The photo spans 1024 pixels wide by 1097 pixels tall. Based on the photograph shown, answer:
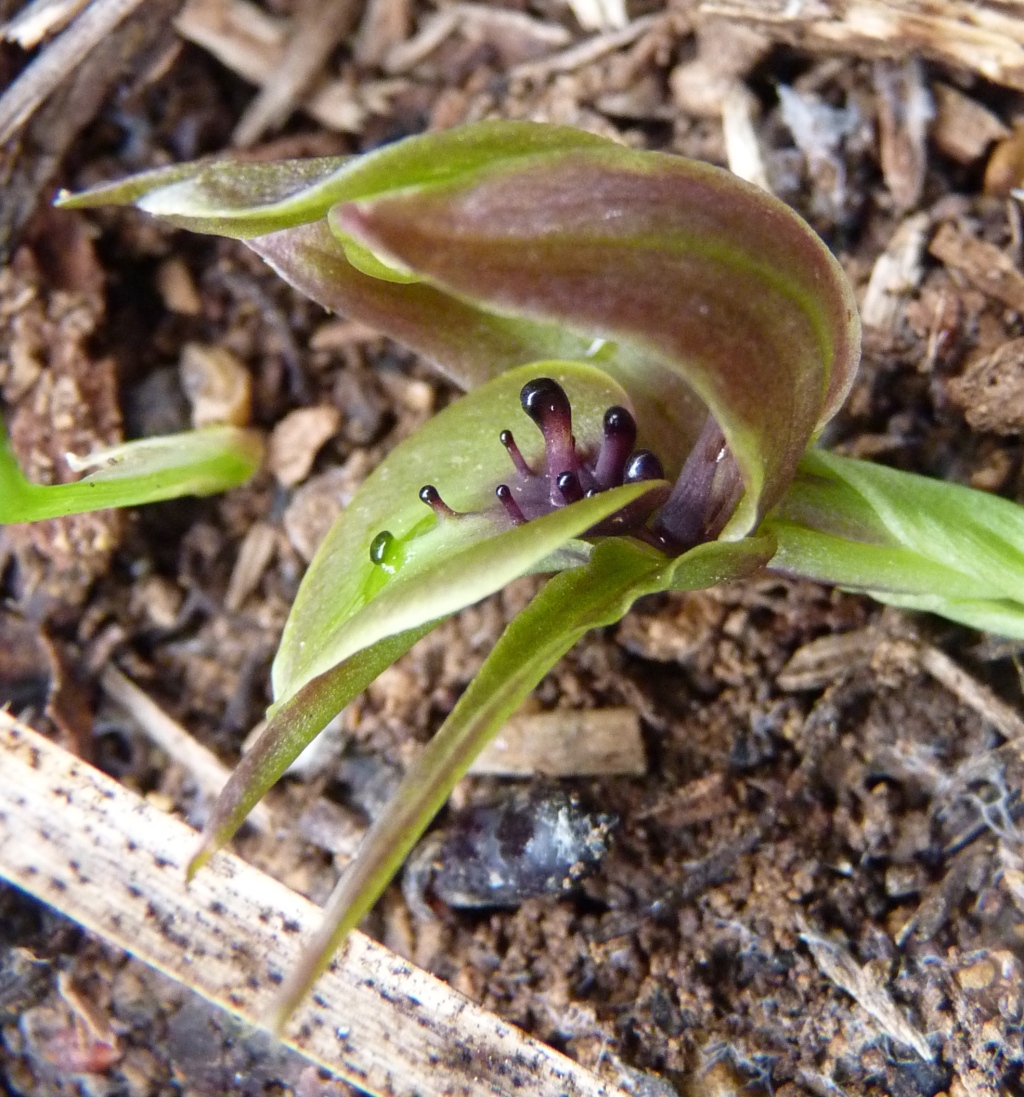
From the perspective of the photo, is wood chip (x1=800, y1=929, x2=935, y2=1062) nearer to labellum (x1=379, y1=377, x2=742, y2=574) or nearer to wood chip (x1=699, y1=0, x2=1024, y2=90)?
labellum (x1=379, y1=377, x2=742, y2=574)

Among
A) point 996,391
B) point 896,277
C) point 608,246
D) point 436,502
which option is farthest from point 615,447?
point 896,277

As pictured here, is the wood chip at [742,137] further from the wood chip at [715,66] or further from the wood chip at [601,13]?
the wood chip at [601,13]

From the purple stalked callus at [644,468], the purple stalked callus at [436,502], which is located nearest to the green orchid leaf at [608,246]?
the purple stalked callus at [644,468]

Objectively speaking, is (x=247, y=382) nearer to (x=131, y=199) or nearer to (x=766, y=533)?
(x=131, y=199)

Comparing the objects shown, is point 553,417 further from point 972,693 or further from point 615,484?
point 972,693

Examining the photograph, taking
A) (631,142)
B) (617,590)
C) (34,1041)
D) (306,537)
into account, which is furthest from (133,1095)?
(631,142)

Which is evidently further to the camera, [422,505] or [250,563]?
[250,563]

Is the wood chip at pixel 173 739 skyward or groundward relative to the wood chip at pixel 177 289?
groundward
